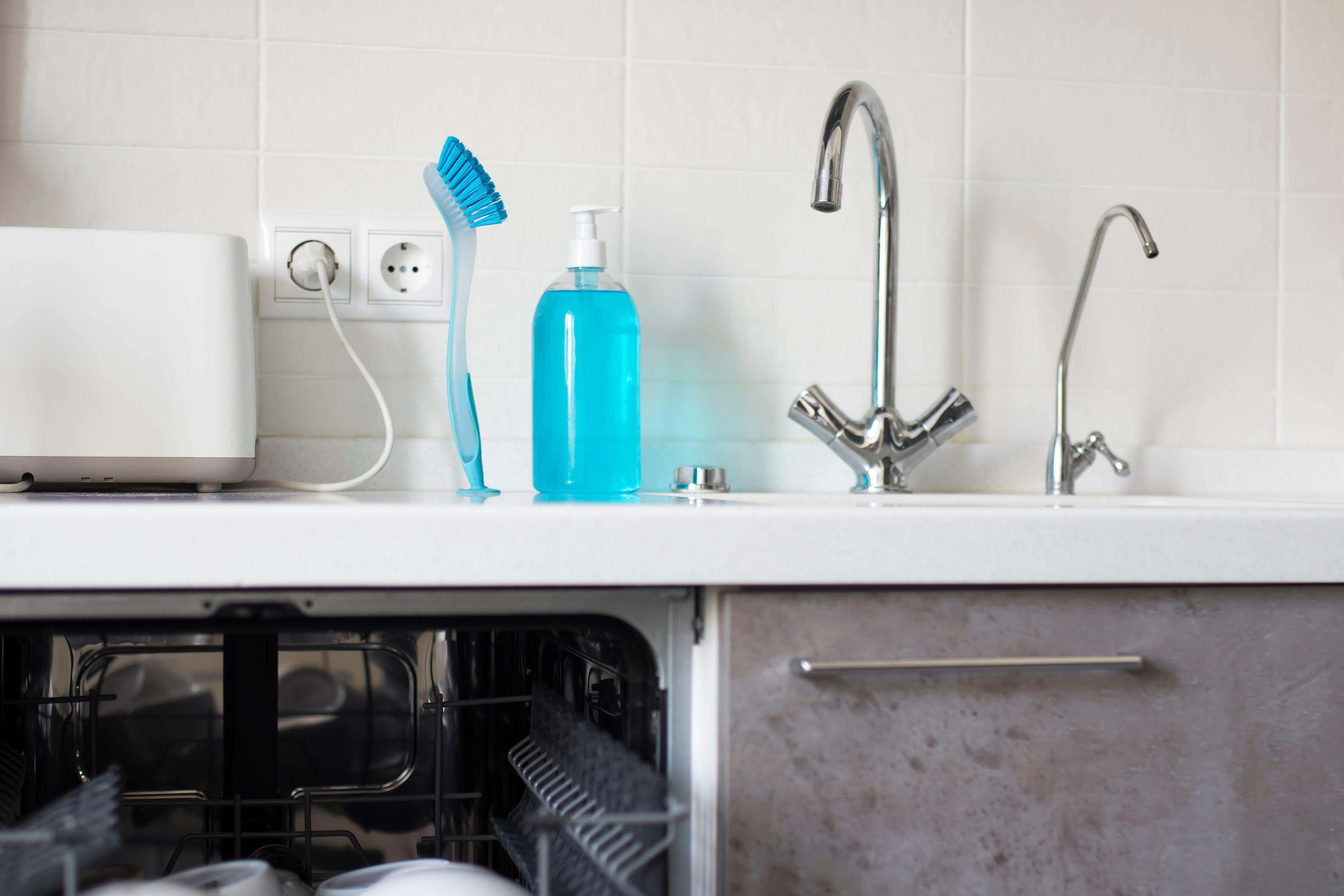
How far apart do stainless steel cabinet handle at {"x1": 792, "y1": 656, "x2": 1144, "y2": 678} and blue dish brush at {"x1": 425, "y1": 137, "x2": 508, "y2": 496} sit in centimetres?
41

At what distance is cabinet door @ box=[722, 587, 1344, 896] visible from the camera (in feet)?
1.75

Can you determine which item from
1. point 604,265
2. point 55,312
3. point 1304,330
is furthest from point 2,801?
point 1304,330

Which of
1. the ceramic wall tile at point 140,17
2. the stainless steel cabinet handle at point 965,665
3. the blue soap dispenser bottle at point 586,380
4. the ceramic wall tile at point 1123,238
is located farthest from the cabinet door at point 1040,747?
the ceramic wall tile at point 140,17

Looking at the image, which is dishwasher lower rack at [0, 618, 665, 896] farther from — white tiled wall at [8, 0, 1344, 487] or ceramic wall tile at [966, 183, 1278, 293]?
ceramic wall tile at [966, 183, 1278, 293]

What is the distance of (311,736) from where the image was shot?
28.7 inches

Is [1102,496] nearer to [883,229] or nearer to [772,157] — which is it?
[883,229]

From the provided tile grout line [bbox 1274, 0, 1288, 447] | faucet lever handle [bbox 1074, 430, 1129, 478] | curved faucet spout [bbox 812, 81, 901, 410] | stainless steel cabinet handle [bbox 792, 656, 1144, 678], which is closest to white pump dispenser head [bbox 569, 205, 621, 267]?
curved faucet spout [bbox 812, 81, 901, 410]

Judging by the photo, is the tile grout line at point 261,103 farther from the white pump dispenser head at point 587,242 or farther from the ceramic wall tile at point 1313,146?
the ceramic wall tile at point 1313,146

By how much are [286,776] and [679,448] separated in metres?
0.49

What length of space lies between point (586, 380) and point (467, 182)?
0.20 meters

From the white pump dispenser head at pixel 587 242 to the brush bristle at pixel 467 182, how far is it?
0.24 feet

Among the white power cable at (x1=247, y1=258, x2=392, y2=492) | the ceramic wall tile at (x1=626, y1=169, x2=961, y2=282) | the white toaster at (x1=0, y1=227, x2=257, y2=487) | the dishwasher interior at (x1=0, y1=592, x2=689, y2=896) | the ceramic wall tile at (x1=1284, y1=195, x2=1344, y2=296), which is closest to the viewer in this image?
the dishwasher interior at (x1=0, y1=592, x2=689, y2=896)

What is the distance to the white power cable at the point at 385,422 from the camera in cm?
91

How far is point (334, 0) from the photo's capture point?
0.96 meters
